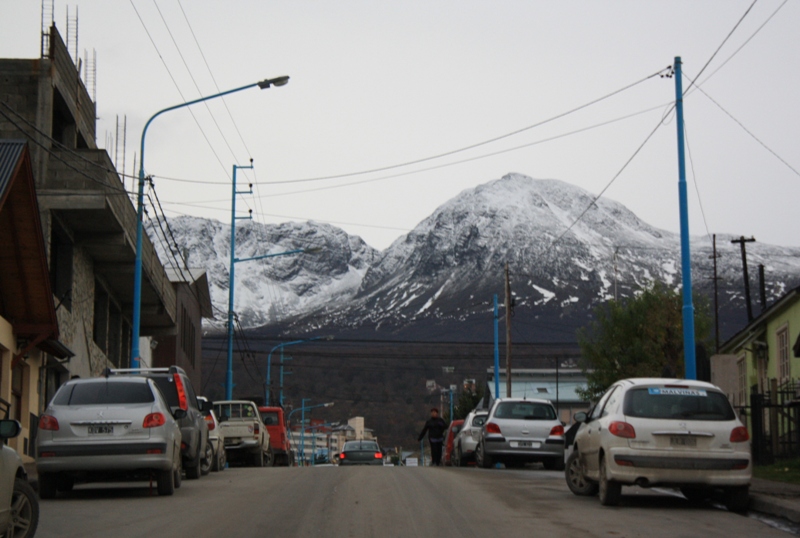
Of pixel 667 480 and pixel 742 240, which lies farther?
pixel 742 240

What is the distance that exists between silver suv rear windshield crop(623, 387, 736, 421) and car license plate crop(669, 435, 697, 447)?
11.2 inches

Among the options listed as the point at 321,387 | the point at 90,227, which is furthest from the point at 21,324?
the point at 321,387

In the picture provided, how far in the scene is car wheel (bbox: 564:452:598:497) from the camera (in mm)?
15781

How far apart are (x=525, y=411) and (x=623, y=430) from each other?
1238 centimetres

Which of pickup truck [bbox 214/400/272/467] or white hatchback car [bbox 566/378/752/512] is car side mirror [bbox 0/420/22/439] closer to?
white hatchback car [bbox 566/378/752/512]

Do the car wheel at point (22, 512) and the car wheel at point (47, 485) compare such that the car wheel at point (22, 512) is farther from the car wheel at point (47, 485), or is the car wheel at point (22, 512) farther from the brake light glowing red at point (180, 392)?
the brake light glowing red at point (180, 392)

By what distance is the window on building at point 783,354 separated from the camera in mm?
33344

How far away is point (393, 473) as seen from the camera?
70.7 ft

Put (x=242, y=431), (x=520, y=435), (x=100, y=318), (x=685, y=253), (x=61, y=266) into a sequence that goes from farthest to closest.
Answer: (x=100, y=318) < (x=61, y=266) < (x=242, y=431) < (x=520, y=435) < (x=685, y=253)

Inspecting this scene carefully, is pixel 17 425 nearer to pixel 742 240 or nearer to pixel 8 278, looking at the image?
pixel 8 278

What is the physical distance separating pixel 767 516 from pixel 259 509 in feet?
20.2

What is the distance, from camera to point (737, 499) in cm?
1394

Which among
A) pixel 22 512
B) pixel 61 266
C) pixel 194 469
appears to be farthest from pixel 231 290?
pixel 22 512

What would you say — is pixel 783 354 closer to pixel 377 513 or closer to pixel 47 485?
pixel 377 513
